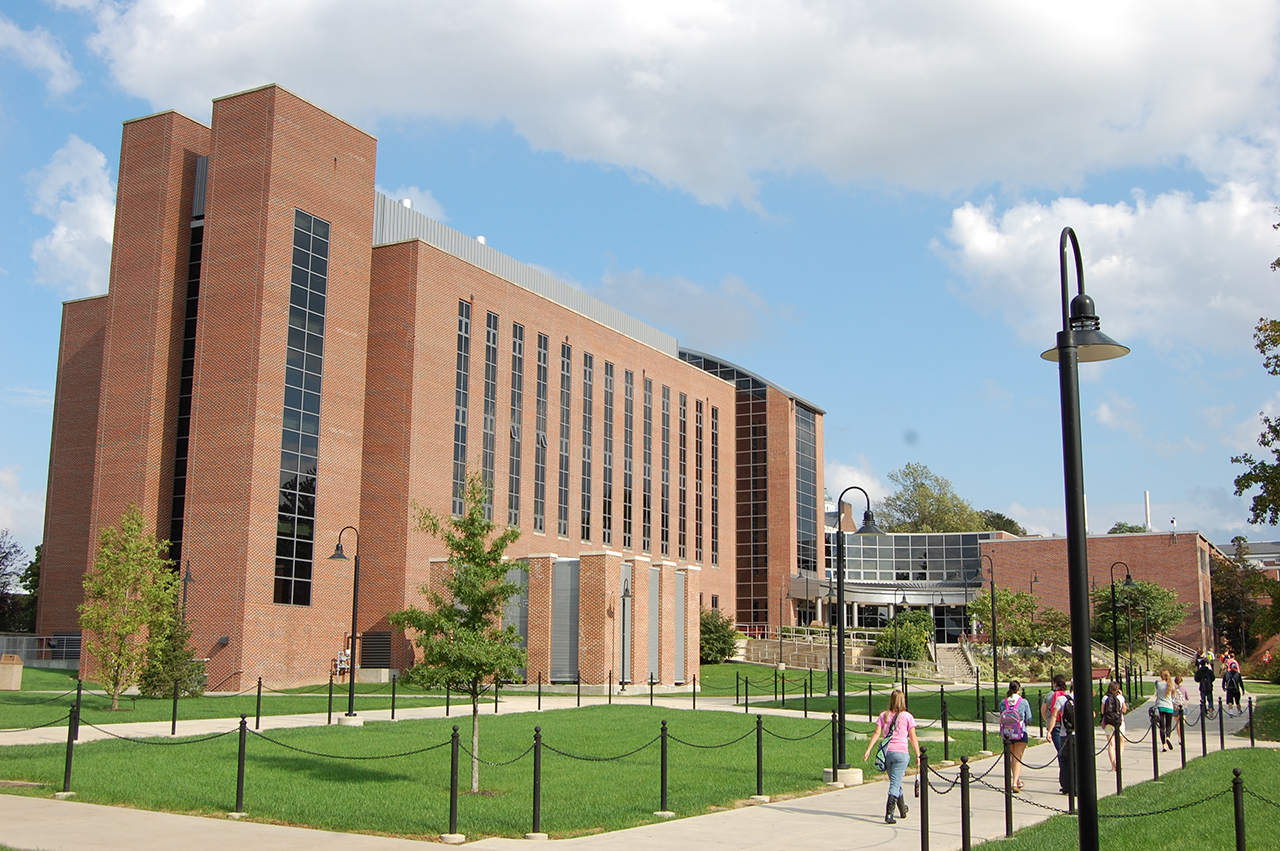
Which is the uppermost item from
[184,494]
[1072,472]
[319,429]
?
[319,429]

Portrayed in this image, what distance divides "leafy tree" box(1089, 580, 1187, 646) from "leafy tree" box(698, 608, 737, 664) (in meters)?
22.7

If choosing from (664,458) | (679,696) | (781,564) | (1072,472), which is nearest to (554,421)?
(664,458)

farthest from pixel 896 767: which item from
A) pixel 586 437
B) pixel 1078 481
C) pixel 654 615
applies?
pixel 586 437

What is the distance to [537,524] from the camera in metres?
56.2

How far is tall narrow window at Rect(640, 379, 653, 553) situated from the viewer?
2633 inches

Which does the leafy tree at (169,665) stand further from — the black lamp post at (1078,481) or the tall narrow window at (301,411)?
the black lamp post at (1078,481)

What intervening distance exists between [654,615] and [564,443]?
561 inches

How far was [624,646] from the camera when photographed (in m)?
45.1

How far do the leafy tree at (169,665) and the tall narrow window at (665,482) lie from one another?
1459 inches

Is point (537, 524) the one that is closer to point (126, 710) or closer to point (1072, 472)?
point (126, 710)

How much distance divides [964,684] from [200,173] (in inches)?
1710

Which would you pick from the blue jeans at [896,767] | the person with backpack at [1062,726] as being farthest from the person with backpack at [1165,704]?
the blue jeans at [896,767]

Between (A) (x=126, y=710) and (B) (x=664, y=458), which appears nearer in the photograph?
(A) (x=126, y=710)

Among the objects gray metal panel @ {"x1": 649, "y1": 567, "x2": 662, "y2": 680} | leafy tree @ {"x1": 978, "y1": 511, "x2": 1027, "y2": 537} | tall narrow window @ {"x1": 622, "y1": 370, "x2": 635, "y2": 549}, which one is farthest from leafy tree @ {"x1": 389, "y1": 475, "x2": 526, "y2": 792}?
leafy tree @ {"x1": 978, "y1": 511, "x2": 1027, "y2": 537}
